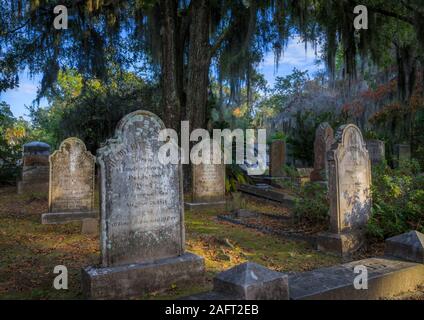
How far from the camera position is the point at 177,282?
4332mm

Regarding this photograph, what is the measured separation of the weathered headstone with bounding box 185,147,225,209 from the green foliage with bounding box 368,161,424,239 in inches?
166

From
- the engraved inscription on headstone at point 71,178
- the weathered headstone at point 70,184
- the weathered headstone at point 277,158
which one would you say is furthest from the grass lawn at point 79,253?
the weathered headstone at point 277,158

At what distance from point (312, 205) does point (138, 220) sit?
3888mm

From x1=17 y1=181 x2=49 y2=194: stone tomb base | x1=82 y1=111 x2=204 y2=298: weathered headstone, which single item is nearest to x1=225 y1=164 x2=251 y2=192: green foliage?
x1=17 y1=181 x2=49 y2=194: stone tomb base

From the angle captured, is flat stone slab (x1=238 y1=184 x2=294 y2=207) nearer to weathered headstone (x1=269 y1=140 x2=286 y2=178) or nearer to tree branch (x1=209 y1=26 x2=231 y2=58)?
weathered headstone (x1=269 y1=140 x2=286 y2=178)

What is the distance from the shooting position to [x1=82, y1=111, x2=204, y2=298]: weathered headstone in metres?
4.05

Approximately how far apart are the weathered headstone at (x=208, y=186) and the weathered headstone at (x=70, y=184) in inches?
99.6

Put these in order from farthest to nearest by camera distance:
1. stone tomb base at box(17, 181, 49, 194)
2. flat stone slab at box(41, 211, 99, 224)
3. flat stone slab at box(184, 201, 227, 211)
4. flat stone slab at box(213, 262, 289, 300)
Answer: stone tomb base at box(17, 181, 49, 194), flat stone slab at box(184, 201, 227, 211), flat stone slab at box(41, 211, 99, 224), flat stone slab at box(213, 262, 289, 300)

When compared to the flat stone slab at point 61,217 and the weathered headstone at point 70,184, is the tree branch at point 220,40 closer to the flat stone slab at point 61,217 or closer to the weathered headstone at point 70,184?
the weathered headstone at point 70,184

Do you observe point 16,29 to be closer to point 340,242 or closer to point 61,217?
point 61,217

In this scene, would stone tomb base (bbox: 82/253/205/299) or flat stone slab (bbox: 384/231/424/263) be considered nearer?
stone tomb base (bbox: 82/253/205/299)

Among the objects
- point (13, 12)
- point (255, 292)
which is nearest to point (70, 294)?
point (255, 292)

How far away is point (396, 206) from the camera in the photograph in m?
6.17
